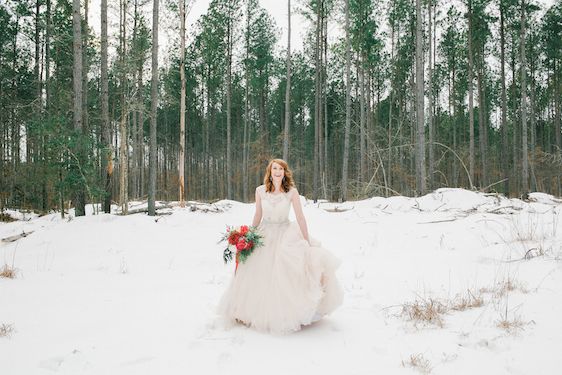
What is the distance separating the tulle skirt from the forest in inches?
319

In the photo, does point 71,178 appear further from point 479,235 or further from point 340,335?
point 479,235

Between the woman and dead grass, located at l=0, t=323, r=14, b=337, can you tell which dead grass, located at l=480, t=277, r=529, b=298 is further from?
dead grass, located at l=0, t=323, r=14, b=337

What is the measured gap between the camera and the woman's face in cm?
372

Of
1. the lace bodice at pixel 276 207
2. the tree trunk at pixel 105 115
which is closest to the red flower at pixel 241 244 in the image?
the lace bodice at pixel 276 207

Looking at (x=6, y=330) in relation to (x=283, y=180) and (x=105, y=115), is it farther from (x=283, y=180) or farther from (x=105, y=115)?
(x=105, y=115)

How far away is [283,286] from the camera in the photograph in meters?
3.38

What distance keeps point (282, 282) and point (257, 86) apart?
2483 cm

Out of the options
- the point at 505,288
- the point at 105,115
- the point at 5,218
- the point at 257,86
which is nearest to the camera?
the point at 505,288

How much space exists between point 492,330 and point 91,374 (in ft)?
10.6

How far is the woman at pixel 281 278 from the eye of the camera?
3.34 meters

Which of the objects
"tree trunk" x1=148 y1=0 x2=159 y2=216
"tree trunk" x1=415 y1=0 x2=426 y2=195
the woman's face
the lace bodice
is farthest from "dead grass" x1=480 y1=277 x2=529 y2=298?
"tree trunk" x1=148 y1=0 x2=159 y2=216

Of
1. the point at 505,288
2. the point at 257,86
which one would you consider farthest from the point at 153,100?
the point at 257,86

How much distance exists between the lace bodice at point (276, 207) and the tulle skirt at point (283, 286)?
75mm

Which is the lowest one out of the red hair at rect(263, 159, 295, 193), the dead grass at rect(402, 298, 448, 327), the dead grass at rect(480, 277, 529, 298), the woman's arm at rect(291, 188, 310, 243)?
the dead grass at rect(402, 298, 448, 327)
